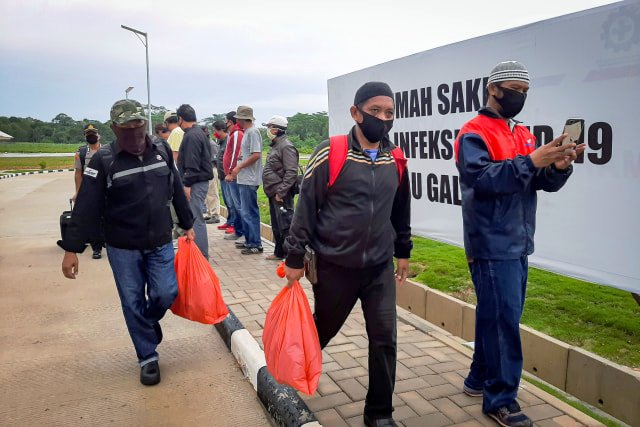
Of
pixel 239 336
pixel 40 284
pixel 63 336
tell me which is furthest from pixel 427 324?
pixel 40 284

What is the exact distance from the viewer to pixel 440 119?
5121mm

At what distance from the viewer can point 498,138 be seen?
2932 millimetres

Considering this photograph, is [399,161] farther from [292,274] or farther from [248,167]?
[248,167]

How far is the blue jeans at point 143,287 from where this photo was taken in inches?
147

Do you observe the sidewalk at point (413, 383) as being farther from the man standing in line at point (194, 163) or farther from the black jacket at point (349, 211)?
the man standing in line at point (194, 163)

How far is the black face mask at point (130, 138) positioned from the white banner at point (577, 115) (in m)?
2.82

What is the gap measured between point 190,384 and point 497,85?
110 inches

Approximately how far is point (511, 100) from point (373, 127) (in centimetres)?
76

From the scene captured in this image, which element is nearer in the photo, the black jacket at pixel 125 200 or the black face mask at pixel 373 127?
the black face mask at pixel 373 127

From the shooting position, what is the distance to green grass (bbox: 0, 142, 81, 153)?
216 ft

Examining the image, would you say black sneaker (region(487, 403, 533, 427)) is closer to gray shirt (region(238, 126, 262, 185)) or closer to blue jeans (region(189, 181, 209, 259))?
blue jeans (region(189, 181, 209, 259))

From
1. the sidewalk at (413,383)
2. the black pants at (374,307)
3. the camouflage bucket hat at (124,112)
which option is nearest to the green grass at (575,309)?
the sidewalk at (413,383)

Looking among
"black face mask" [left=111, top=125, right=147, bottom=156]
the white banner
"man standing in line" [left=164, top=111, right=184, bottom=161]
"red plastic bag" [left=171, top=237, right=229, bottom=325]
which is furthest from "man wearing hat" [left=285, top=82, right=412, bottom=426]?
"man standing in line" [left=164, top=111, right=184, bottom=161]

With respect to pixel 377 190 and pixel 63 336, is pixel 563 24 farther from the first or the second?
pixel 63 336
